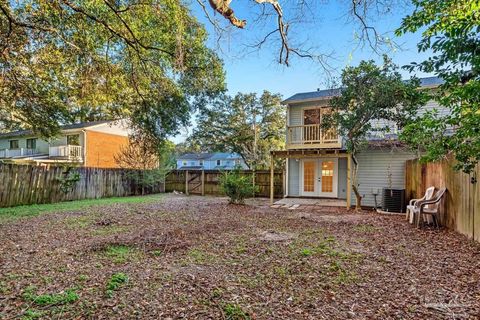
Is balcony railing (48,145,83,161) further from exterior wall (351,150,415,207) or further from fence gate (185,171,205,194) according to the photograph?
exterior wall (351,150,415,207)

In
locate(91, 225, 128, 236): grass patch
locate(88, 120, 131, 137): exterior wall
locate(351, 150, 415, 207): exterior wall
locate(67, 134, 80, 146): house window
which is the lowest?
locate(91, 225, 128, 236): grass patch

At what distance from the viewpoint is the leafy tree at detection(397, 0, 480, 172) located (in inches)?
105

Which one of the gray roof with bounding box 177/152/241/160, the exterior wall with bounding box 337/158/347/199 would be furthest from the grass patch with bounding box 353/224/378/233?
the gray roof with bounding box 177/152/241/160

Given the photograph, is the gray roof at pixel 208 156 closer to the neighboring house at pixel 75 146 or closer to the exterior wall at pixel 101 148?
the exterior wall at pixel 101 148

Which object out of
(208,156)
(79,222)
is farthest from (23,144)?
(208,156)

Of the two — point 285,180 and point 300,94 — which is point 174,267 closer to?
point 285,180

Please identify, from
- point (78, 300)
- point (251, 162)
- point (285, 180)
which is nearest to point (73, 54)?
point (78, 300)

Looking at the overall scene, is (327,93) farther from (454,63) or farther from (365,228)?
(454,63)

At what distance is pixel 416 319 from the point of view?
2.36 metres

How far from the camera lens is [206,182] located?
52.6 ft

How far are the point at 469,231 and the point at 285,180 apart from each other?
8536 mm

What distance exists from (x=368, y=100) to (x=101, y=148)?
62.0 feet

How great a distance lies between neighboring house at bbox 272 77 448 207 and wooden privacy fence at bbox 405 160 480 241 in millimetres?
2569

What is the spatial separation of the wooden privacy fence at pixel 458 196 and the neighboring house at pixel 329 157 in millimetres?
2569
